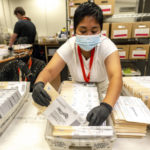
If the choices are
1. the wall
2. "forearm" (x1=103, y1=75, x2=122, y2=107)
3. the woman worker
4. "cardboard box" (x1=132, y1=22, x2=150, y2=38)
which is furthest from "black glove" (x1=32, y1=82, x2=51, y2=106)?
the wall

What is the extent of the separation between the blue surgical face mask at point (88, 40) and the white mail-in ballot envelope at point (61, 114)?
1.56ft

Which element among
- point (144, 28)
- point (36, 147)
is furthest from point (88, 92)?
point (144, 28)

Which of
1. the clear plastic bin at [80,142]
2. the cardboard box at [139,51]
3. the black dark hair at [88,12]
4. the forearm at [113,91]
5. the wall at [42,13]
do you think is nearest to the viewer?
the clear plastic bin at [80,142]

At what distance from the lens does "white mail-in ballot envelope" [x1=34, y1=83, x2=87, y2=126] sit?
1.74 ft

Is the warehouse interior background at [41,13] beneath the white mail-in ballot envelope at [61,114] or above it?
above

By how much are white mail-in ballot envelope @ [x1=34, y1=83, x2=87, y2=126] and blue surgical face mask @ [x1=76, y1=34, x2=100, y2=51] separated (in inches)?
18.7

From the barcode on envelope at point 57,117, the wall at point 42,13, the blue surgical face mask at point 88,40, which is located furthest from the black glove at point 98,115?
the wall at point 42,13

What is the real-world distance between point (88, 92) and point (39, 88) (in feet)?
0.93

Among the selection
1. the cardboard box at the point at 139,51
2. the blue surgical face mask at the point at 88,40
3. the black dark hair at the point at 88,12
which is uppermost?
the black dark hair at the point at 88,12

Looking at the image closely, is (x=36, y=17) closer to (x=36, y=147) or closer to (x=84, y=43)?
(x=84, y=43)

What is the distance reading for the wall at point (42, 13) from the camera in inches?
137

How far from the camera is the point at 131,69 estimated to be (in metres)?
2.45

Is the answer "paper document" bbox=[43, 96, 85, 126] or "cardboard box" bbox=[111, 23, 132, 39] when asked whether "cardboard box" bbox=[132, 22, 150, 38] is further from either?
"paper document" bbox=[43, 96, 85, 126]

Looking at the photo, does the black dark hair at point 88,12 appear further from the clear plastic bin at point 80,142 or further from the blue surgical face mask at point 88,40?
the clear plastic bin at point 80,142
